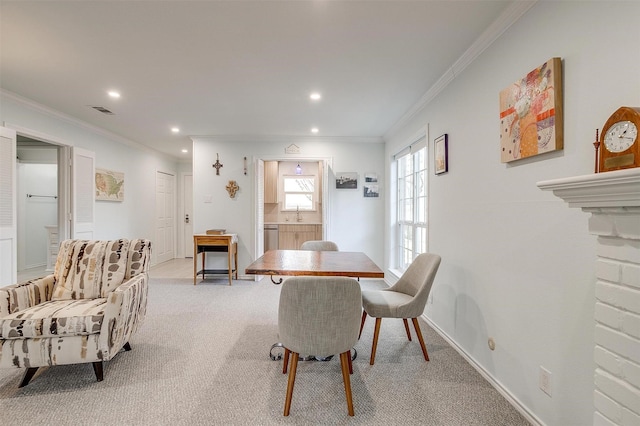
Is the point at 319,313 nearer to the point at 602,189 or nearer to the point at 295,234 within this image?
the point at 602,189

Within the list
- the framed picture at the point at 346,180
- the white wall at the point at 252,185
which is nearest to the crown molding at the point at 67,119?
the white wall at the point at 252,185

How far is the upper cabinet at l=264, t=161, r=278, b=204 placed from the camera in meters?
6.01

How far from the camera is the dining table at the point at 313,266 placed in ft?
6.44

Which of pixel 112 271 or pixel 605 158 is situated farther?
pixel 112 271

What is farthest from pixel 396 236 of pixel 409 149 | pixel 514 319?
pixel 514 319

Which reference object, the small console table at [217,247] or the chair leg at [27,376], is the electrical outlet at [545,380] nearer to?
the chair leg at [27,376]

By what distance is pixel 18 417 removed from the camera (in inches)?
64.5

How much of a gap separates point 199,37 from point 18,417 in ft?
8.76

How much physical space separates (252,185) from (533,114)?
13.5 ft

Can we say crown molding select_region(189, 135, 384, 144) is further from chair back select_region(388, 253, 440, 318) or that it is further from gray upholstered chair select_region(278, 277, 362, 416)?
gray upholstered chair select_region(278, 277, 362, 416)

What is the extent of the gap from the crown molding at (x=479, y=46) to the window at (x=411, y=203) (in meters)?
0.54

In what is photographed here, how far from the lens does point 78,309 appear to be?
2031 mm

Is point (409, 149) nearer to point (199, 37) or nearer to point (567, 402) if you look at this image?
point (199, 37)

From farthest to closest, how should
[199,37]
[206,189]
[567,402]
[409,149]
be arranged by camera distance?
[206,189] → [409,149] → [199,37] → [567,402]
